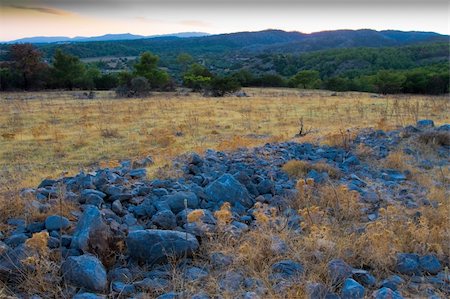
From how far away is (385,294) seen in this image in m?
2.84

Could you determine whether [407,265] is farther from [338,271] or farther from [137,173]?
[137,173]

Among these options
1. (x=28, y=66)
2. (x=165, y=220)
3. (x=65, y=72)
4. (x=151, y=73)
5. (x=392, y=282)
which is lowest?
(x=392, y=282)

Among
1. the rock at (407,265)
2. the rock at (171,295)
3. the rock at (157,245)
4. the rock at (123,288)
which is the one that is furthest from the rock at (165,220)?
the rock at (407,265)

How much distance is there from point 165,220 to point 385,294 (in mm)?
2012

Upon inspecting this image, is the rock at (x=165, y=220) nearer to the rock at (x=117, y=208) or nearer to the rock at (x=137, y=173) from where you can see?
the rock at (x=117, y=208)

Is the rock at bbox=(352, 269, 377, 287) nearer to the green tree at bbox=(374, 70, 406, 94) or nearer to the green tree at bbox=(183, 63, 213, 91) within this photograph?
the green tree at bbox=(183, 63, 213, 91)

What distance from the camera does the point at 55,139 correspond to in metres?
10.8

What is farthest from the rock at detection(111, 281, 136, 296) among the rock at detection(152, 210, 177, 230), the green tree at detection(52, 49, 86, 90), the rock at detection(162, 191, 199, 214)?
the green tree at detection(52, 49, 86, 90)

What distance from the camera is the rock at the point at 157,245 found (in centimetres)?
340

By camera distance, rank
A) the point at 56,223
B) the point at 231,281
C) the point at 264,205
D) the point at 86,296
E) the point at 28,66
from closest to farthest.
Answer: the point at 86,296, the point at 231,281, the point at 56,223, the point at 264,205, the point at 28,66

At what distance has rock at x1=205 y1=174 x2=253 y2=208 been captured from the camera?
183 inches

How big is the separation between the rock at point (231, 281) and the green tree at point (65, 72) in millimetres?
37070

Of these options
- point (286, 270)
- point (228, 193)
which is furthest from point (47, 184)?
point (286, 270)

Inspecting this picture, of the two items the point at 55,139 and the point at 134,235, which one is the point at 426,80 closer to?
the point at 55,139
